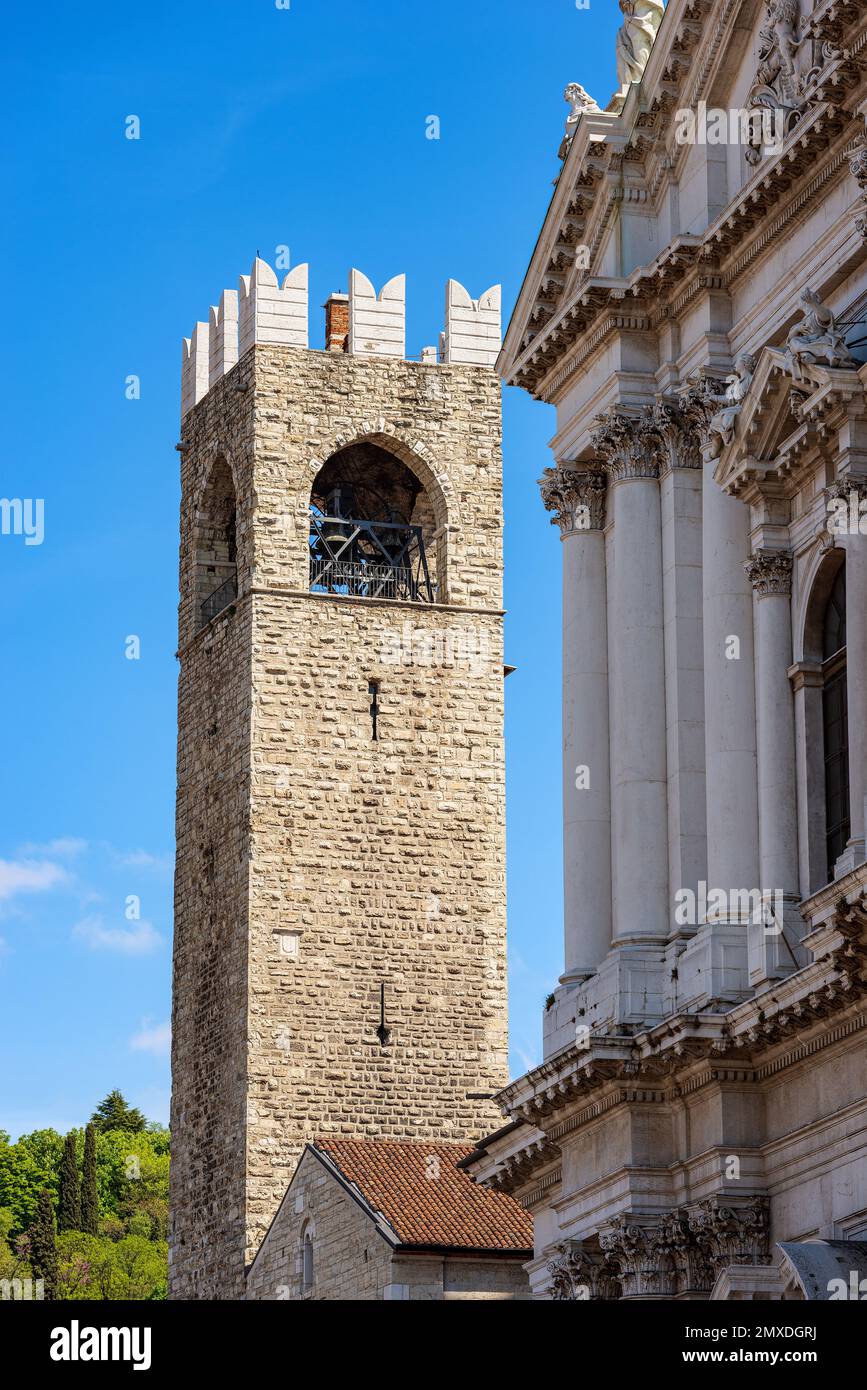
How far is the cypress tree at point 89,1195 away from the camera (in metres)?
118

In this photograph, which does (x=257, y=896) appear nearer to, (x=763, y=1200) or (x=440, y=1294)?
(x=440, y=1294)

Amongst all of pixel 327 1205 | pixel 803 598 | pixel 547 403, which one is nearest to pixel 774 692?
pixel 803 598

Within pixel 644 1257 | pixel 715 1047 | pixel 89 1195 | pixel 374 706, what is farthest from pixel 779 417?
pixel 89 1195

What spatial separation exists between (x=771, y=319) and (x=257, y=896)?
2948 cm

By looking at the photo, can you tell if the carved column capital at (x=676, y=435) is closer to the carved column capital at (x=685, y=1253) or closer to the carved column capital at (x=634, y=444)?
the carved column capital at (x=634, y=444)

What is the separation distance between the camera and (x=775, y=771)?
100 ft

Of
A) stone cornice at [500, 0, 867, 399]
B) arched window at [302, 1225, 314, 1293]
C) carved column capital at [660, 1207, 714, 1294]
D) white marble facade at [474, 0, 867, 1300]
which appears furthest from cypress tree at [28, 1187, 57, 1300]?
carved column capital at [660, 1207, 714, 1294]

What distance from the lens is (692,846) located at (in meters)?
32.3

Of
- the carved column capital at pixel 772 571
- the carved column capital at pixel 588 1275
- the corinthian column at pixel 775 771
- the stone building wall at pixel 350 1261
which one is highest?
the carved column capital at pixel 772 571

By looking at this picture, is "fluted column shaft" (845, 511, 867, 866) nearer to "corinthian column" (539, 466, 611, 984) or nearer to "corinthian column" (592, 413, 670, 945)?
"corinthian column" (592, 413, 670, 945)

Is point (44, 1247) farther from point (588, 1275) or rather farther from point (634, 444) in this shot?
point (634, 444)

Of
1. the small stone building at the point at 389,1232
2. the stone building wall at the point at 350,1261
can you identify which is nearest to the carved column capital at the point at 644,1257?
the stone building wall at the point at 350,1261

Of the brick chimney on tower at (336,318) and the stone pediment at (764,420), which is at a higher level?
the brick chimney on tower at (336,318)

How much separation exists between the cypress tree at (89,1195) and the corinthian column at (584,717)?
8590 cm
